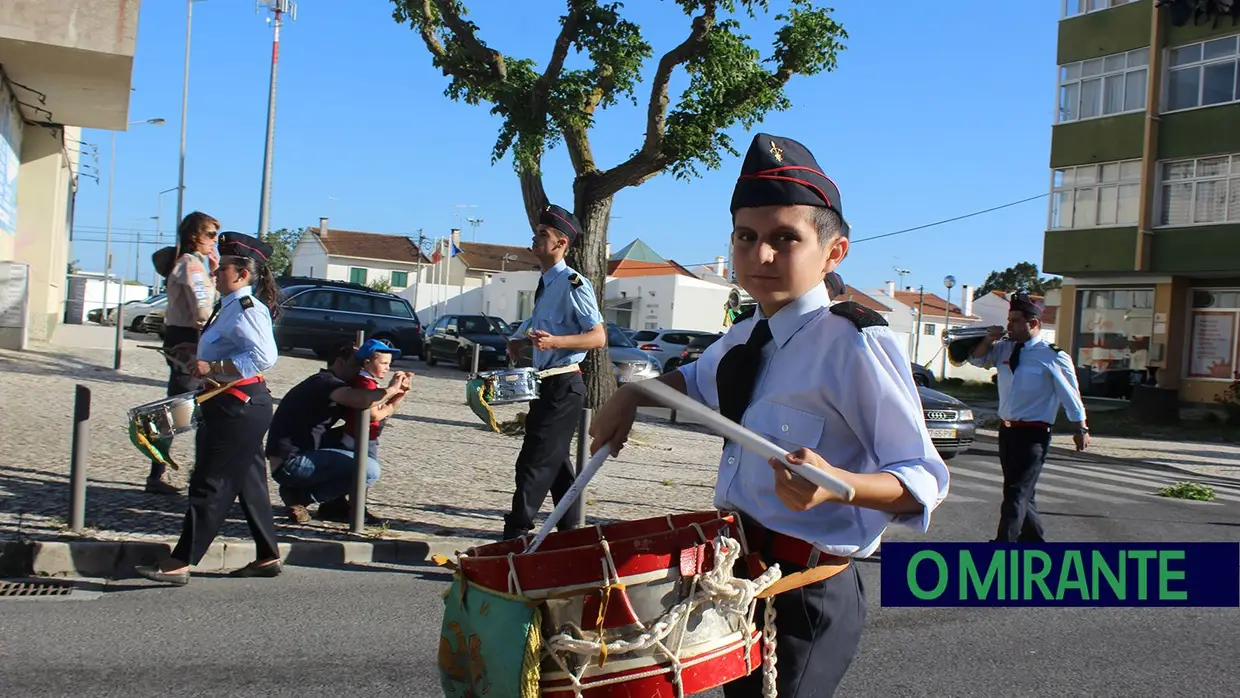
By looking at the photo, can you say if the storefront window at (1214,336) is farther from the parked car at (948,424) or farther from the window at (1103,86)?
the parked car at (948,424)

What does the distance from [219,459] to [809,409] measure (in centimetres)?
437

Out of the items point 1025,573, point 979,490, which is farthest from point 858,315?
point 979,490

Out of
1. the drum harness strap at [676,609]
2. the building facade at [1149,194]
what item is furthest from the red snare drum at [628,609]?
the building facade at [1149,194]

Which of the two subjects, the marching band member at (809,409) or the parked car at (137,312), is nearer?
the marching band member at (809,409)

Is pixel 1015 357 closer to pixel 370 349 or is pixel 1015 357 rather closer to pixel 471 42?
pixel 370 349

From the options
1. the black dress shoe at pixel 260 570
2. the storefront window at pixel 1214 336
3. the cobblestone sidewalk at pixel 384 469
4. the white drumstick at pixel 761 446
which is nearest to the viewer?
the white drumstick at pixel 761 446

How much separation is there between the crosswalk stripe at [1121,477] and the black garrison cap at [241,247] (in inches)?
441

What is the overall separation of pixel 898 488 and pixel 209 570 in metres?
5.43

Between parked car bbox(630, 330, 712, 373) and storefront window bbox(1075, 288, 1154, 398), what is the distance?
432 inches

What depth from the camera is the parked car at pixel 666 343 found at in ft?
108

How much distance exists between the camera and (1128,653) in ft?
18.3

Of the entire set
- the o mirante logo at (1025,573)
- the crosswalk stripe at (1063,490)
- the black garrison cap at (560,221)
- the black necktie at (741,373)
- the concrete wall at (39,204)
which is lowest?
the crosswalk stripe at (1063,490)

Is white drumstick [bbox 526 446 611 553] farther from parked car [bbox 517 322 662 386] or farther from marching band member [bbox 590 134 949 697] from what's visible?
parked car [bbox 517 322 662 386]

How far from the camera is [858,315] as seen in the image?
214 cm
